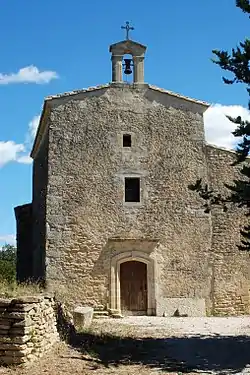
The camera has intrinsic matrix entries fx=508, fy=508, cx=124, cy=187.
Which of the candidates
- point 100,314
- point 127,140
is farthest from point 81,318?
point 127,140

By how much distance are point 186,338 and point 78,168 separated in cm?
712

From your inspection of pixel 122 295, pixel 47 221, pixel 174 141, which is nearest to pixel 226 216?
pixel 174 141

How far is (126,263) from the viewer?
54.5 feet

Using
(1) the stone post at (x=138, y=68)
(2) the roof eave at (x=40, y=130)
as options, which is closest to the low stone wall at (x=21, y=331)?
(2) the roof eave at (x=40, y=130)

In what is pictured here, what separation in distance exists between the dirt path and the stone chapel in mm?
2451

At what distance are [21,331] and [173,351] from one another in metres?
3.52

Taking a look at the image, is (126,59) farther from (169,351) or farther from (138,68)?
(169,351)

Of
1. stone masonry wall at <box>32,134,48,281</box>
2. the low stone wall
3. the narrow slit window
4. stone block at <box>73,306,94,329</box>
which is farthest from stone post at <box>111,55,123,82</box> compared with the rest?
the low stone wall

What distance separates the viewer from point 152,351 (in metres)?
10.0

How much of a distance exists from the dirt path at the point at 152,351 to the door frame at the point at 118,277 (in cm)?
198

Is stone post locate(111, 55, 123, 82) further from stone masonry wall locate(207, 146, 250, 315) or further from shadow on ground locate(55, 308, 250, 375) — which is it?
shadow on ground locate(55, 308, 250, 375)

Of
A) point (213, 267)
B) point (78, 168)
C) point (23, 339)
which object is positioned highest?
point (78, 168)

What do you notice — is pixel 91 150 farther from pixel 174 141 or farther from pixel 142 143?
pixel 174 141

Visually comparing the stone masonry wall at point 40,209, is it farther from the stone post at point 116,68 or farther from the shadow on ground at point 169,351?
the shadow on ground at point 169,351
